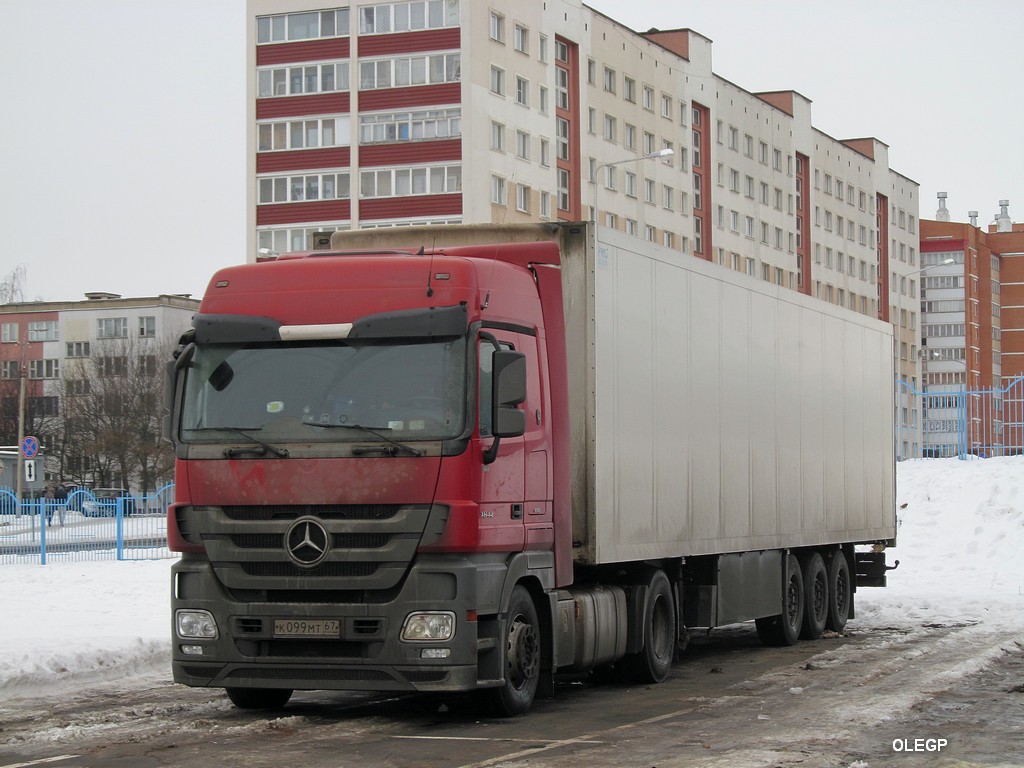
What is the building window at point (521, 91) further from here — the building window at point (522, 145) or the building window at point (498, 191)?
the building window at point (498, 191)

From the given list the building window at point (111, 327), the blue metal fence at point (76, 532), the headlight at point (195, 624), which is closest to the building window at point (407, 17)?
the blue metal fence at point (76, 532)

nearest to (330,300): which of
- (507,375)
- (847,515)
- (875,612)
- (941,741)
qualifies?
(507,375)

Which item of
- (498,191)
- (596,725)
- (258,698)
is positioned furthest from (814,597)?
(498,191)

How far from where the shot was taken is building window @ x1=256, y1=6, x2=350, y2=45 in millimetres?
72562

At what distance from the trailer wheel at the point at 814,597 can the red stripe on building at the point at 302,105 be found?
55.6 m

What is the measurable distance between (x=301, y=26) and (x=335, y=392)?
2553 inches

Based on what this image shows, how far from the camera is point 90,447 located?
281 feet

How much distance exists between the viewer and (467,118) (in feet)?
229

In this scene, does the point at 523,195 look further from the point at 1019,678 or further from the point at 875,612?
the point at 1019,678

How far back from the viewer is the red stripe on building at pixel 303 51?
237ft

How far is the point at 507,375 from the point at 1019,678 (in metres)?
6.14

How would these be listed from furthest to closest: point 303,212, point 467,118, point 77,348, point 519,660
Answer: point 77,348, point 303,212, point 467,118, point 519,660

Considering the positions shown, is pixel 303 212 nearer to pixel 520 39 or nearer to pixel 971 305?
pixel 520 39

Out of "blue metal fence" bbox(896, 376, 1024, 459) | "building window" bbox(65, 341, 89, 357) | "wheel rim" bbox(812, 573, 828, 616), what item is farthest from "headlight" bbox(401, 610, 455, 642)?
"building window" bbox(65, 341, 89, 357)
